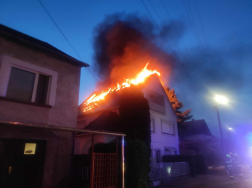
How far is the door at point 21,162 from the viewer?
6215 millimetres

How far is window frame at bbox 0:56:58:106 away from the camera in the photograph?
6361 millimetres

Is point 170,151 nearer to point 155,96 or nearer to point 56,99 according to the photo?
point 155,96

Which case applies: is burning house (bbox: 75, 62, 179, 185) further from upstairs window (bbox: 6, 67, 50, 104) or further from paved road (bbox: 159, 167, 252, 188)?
upstairs window (bbox: 6, 67, 50, 104)

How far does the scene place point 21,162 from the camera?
659 cm

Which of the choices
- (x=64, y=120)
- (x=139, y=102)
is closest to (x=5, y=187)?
(x=64, y=120)

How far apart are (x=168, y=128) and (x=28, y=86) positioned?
16139 mm

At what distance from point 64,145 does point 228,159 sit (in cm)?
1147

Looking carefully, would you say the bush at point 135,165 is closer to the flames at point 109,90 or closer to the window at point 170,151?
the flames at point 109,90

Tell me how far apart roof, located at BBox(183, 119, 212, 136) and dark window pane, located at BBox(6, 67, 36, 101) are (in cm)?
3250

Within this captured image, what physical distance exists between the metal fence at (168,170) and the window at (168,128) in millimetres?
4803

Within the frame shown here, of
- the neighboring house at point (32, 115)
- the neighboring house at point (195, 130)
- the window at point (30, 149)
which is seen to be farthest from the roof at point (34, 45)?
the neighboring house at point (195, 130)

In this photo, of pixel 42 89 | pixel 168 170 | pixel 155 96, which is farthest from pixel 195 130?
pixel 42 89

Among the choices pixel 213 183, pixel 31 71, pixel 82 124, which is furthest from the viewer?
pixel 82 124

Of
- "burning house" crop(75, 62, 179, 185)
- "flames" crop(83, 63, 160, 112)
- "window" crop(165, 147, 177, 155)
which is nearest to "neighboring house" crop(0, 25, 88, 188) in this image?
"burning house" crop(75, 62, 179, 185)
